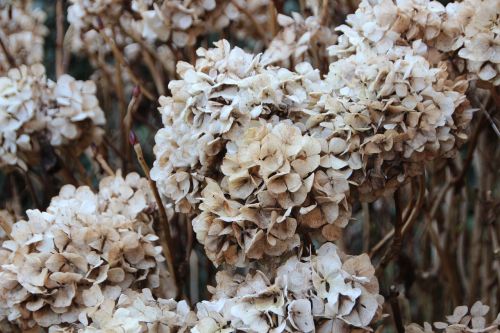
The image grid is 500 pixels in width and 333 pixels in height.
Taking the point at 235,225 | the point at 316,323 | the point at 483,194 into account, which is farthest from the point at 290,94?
the point at 483,194

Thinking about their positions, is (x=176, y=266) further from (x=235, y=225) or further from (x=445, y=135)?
(x=445, y=135)

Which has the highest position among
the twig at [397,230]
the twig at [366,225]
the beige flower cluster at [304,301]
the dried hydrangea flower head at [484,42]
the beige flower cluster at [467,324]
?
the dried hydrangea flower head at [484,42]

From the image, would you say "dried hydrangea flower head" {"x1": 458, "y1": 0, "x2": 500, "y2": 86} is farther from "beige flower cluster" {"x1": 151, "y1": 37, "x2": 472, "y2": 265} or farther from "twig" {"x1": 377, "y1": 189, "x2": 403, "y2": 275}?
"twig" {"x1": 377, "y1": 189, "x2": 403, "y2": 275}

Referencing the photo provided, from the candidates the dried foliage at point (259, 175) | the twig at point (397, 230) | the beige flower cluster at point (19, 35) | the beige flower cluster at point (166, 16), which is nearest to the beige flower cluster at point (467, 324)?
the dried foliage at point (259, 175)

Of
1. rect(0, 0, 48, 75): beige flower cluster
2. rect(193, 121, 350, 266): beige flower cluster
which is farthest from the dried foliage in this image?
rect(0, 0, 48, 75): beige flower cluster

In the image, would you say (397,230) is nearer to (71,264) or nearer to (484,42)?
(484,42)

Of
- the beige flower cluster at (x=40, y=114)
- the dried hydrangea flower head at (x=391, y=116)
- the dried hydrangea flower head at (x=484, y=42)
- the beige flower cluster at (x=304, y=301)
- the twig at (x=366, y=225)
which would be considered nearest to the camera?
the beige flower cluster at (x=304, y=301)

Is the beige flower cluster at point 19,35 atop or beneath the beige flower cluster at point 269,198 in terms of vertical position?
beneath

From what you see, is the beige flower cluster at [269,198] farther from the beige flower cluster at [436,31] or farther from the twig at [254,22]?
the twig at [254,22]
